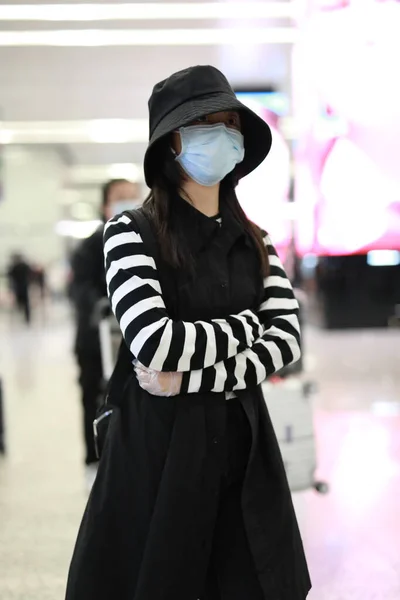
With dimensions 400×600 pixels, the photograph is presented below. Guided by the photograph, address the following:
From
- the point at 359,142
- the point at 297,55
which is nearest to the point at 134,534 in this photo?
A: the point at 359,142

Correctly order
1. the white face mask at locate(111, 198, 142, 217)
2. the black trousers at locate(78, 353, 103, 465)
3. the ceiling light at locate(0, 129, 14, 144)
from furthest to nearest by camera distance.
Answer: the ceiling light at locate(0, 129, 14, 144) → the black trousers at locate(78, 353, 103, 465) → the white face mask at locate(111, 198, 142, 217)

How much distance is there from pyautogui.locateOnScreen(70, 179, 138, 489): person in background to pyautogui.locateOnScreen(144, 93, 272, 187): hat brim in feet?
3.21

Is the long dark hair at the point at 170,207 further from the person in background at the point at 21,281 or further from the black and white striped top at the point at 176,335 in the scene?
the person in background at the point at 21,281

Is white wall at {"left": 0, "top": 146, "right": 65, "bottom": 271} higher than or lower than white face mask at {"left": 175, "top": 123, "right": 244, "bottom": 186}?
higher

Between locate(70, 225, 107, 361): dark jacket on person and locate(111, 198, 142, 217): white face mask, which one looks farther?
locate(111, 198, 142, 217): white face mask

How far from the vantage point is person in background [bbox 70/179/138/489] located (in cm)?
225

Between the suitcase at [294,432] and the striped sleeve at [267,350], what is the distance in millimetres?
1075

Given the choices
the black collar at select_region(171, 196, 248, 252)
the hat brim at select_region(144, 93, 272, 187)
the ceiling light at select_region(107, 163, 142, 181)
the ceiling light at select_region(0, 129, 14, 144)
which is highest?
the ceiling light at select_region(0, 129, 14, 144)

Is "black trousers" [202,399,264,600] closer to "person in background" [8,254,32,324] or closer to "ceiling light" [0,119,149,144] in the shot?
"ceiling light" [0,119,149,144]

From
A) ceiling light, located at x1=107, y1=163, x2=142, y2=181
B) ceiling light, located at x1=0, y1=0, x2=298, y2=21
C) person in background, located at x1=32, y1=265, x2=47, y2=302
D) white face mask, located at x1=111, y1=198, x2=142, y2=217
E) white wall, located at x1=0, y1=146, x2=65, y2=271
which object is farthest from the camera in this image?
white wall, located at x1=0, y1=146, x2=65, y2=271

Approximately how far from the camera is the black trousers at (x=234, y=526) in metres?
1.17

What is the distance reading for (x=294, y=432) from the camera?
2285mm

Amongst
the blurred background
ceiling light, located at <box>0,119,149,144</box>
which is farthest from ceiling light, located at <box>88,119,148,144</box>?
the blurred background

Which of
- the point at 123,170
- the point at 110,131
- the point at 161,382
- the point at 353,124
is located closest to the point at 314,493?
the point at 161,382
